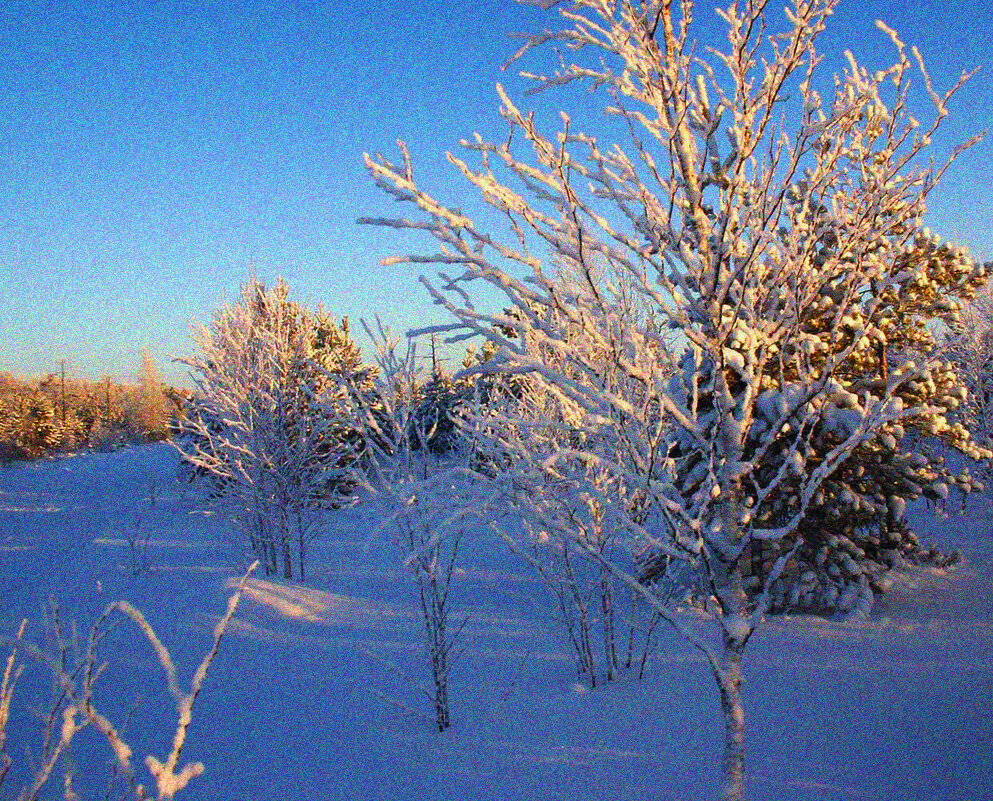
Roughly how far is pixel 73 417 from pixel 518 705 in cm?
6916

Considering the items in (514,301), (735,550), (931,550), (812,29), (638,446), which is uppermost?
(812,29)

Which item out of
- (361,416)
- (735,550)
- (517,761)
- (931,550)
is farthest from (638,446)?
(931,550)

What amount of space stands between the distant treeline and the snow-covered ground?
35.6 ft

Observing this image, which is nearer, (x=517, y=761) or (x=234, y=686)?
(x=517, y=761)

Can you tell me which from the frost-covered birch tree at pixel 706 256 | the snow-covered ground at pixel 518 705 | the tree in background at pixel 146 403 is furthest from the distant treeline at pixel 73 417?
the frost-covered birch tree at pixel 706 256

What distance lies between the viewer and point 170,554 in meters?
12.1

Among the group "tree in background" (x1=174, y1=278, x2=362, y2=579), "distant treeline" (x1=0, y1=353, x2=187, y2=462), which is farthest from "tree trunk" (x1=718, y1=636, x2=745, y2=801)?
"distant treeline" (x1=0, y1=353, x2=187, y2=462)

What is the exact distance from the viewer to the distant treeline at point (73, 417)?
4262 centimetres

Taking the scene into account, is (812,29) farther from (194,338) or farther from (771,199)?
(194,338)

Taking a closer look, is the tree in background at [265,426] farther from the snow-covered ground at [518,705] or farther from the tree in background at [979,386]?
the tree in background at [979,386]

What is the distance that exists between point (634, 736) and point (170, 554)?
1073cm

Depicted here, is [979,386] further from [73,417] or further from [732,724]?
[73,417]

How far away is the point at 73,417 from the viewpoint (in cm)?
6006

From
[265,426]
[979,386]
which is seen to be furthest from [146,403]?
[979,386]
